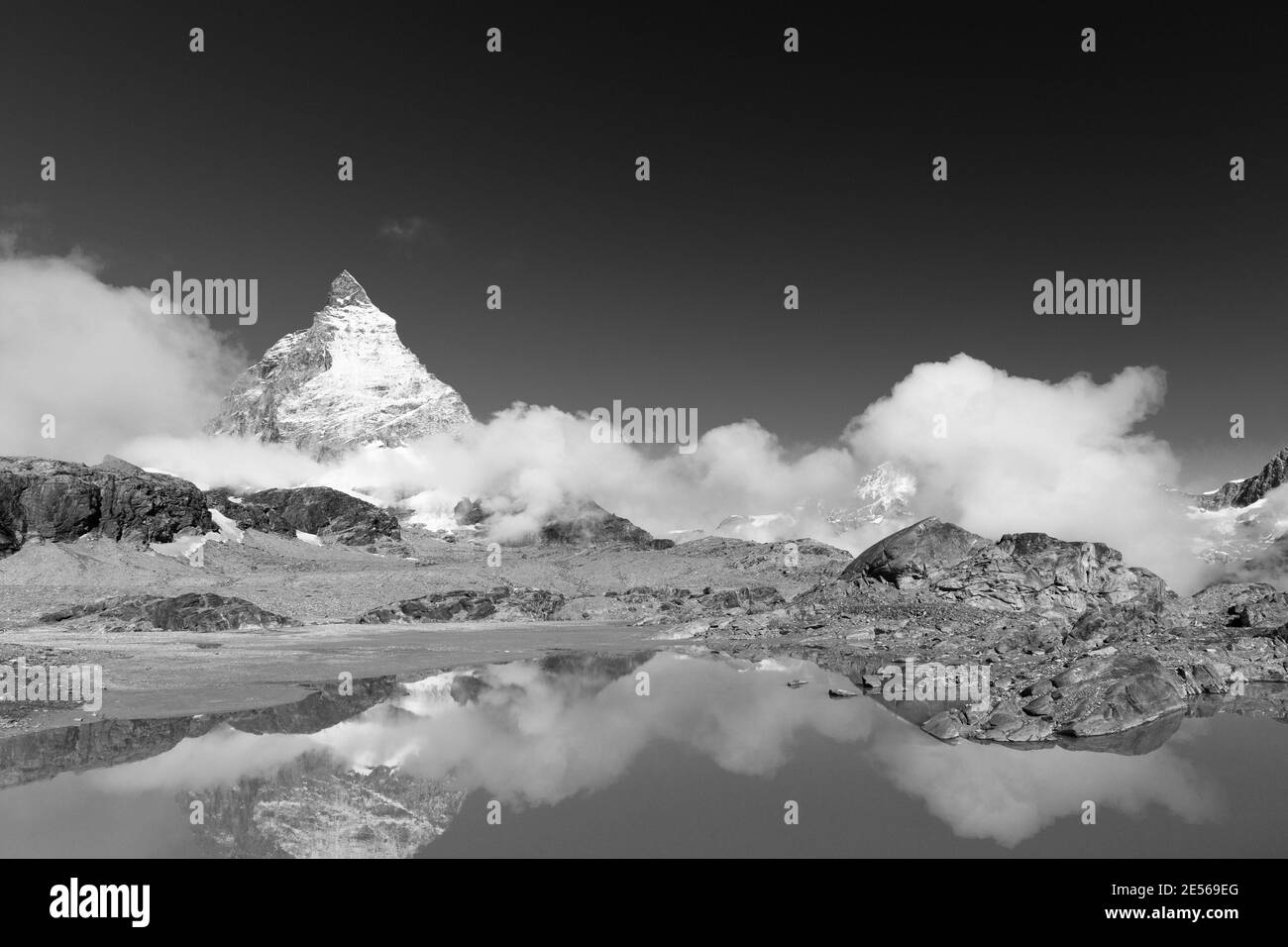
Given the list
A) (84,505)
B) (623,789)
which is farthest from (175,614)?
(84,505)

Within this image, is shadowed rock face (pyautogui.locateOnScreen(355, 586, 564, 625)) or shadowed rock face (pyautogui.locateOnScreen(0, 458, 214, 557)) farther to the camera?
shadowed rock face (pyautogui.locateOnScreen(0, 458, 214, 557))

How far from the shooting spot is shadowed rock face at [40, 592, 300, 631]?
64625 mm

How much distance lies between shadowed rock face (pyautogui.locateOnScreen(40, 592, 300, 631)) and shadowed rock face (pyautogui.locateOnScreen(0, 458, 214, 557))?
65436mm

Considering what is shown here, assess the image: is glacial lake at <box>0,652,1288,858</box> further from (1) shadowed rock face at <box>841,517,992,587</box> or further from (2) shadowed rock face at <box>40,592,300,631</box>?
(2) shadowed rock face at <box>40,592,300,631</box>

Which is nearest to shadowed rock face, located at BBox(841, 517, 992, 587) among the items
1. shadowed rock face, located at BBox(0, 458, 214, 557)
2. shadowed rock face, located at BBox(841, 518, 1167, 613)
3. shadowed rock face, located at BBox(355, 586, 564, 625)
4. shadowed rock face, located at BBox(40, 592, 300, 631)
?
shadowed rock face, located at BBox(841, 518, 1167, 613)

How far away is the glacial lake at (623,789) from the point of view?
13398mm

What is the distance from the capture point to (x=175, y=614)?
65938 millimetres

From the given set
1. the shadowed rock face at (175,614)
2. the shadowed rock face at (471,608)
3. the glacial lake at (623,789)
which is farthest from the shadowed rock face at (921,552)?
the shadowed rock face at (175,614)

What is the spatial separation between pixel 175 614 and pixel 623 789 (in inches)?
2587

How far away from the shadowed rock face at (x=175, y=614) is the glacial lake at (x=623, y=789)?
4736cm

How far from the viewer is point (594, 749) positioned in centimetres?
2127
